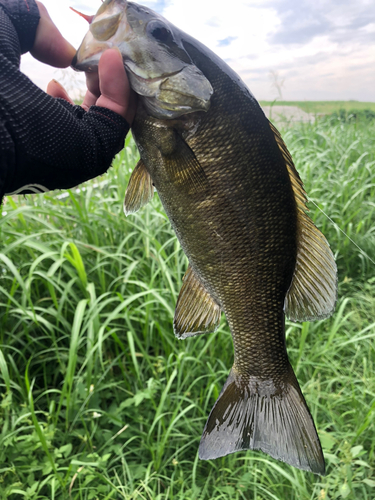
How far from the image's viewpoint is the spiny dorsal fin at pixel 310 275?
0.95 meters

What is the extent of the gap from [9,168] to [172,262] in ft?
5.85

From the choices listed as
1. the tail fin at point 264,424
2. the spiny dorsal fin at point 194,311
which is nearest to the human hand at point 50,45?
the spiny dorsal fin at point 194,311

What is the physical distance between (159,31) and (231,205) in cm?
46

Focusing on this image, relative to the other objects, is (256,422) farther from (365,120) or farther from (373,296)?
(365,120)

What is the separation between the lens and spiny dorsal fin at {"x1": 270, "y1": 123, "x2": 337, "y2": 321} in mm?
948

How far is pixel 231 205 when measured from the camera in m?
0.90

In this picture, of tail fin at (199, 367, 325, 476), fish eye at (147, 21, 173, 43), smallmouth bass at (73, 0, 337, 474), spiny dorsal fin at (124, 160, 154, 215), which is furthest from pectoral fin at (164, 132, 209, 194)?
tail fin at (199, 367, 325, 476)

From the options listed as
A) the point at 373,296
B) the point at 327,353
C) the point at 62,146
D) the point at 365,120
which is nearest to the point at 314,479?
the point at 327,353

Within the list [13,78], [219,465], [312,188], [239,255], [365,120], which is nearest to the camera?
[13,78]

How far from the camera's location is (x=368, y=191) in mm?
3896

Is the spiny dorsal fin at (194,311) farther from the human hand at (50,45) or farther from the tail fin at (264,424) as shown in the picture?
the human hand at (50,45)

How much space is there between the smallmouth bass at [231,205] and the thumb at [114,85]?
1.2 inches

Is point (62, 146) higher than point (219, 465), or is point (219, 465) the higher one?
point (62, 146)

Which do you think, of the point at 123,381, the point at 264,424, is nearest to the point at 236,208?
the point at 264,424
